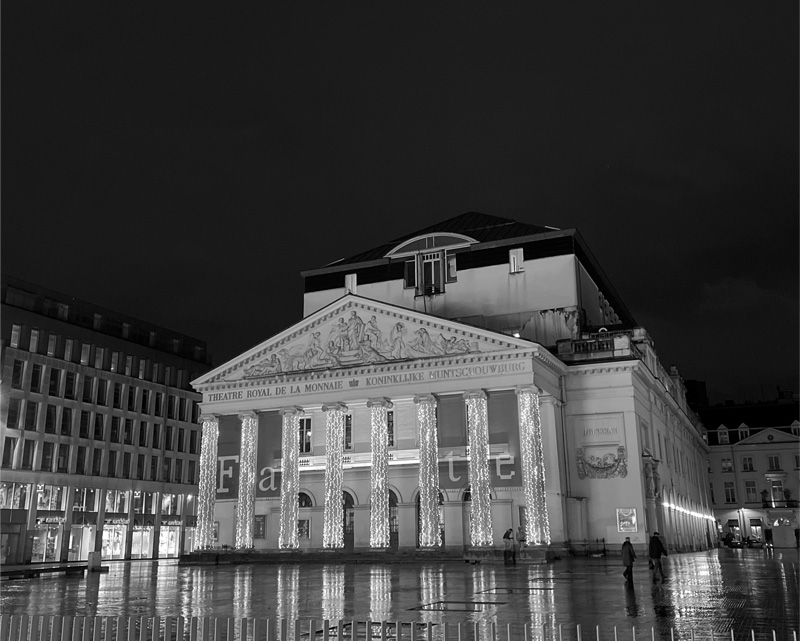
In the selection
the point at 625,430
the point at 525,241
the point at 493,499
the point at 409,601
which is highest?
the point at 525,241

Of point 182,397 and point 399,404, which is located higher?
point 182,397

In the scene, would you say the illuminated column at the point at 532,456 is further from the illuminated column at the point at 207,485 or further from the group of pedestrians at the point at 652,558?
the illuminated column at the point at 207,485

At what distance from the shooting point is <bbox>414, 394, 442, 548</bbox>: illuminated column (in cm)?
4481

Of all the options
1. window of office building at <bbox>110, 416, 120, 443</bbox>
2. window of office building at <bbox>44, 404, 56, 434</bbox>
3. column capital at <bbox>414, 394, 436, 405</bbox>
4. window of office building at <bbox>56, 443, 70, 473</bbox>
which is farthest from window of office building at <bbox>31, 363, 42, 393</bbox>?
column capital at <bbox>414, 394, 436, 405</bbox>

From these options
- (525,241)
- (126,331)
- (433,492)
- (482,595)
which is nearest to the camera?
(482,595)

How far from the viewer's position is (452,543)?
155ft

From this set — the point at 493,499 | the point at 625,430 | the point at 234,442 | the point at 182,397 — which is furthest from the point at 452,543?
the point at 182,397

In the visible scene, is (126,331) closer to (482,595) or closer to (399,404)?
(399,404)

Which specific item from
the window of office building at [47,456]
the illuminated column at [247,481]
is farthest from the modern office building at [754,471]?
the window of office building at [47,456]

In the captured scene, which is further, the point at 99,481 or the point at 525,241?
the point at 99,481

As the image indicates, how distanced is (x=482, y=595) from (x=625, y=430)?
2986 cm

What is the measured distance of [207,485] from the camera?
2026 inches

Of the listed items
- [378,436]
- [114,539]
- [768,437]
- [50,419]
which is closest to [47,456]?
[50,419]

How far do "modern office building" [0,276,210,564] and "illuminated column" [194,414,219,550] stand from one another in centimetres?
1565
